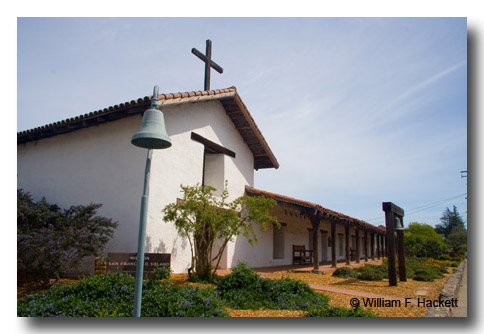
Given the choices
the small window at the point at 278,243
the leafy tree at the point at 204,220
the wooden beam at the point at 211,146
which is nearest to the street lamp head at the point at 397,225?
the leafy tree at the point at 204,220

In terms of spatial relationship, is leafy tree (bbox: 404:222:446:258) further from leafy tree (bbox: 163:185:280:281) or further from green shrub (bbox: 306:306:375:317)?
green shrub (bbox: 306:306:375:317)

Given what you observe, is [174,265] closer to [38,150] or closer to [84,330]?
[84,330]

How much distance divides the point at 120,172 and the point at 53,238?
2.35m

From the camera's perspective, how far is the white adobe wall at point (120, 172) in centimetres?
823

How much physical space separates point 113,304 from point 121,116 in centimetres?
477

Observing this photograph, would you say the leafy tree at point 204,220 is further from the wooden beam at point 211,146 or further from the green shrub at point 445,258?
the green shrub at point 445,258

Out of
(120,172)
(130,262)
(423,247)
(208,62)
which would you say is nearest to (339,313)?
(130,262)

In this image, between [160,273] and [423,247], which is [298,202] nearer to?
[160,273]

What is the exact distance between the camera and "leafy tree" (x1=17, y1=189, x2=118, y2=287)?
603cm

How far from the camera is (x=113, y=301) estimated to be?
5.24 m

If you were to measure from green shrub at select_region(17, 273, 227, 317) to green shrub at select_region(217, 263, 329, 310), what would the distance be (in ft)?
2.19

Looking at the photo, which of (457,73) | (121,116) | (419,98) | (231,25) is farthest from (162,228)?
(457,73)

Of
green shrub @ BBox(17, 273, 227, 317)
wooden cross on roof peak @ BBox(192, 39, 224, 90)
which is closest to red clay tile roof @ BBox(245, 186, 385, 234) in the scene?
wooden cross on roof peak @ BBox(192, 39, 224, 90)

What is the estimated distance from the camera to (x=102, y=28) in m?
5.93
